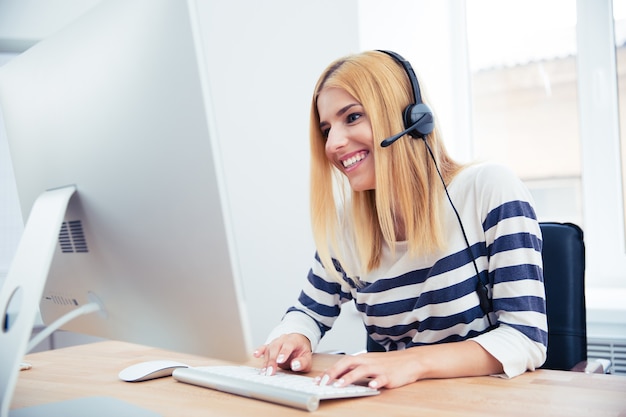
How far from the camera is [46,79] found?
83 centimetres

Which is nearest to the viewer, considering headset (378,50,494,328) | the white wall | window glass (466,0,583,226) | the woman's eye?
headset (378,50,494,328)

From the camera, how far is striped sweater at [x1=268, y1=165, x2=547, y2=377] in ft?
3.57

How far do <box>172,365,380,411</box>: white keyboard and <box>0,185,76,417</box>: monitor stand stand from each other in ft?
0.95

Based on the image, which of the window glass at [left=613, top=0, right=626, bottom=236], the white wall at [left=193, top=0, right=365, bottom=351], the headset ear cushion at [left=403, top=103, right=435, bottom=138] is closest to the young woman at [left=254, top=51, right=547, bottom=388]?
the headset ear cushion at [left=403, top=103, right=435, bottom=138]

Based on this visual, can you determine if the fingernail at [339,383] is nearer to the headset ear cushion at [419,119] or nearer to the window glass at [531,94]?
the headset ear cushion at [419,119]

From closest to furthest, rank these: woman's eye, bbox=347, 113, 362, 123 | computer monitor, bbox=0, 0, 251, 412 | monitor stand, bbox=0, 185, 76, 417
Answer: computer monitor, bbox=0, 0, 251, 412 < monitor stand, bbox=0, 185, 76, 417 < woman's eye, bbox=347, 113, 362, 123

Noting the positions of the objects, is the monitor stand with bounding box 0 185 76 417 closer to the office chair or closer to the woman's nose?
the woman's nose

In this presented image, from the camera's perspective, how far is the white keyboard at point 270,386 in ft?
2.77

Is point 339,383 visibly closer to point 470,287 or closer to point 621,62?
point 470,287

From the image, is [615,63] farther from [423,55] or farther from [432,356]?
[432,356]

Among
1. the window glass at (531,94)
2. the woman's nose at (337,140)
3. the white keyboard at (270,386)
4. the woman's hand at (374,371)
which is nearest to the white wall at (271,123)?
the window glass at (531,94)

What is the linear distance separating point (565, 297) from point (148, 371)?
33.2 inches

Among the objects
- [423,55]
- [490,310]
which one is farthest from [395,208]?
[423,55]

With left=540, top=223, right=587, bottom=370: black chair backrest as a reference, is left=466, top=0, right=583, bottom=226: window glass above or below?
above
